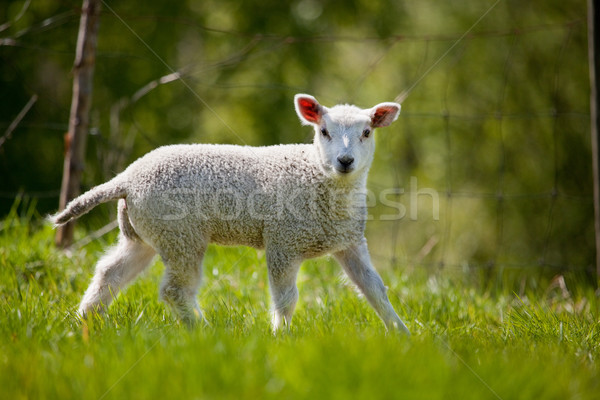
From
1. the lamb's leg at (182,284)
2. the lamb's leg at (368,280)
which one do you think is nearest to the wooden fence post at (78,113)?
the lamb's leg at (182,284)

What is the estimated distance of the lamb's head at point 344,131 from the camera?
11.6ft

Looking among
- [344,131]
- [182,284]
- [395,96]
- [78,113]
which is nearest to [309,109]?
[344,131]

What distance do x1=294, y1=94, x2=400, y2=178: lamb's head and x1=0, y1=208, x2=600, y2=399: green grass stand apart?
35.6 inches

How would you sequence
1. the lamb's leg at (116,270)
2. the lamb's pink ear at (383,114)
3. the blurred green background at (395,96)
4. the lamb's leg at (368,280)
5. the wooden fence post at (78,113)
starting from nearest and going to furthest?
the lamb's leg at (368,280) → the lamb's leg at (116,270) → the lamb's pink ear at (383,114) → the wooden fence post at (78,113) → the blurred green background at (395,96)

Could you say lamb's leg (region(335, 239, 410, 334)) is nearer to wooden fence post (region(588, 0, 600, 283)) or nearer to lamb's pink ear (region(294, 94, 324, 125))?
lamb's pink ear (region(294, 94, 324, 125))

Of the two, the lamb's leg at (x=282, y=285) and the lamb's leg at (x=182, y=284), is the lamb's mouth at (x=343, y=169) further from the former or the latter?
the lamb's leg at (x=182, y=284)

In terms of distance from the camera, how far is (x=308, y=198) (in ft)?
11.9

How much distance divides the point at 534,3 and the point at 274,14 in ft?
13.8

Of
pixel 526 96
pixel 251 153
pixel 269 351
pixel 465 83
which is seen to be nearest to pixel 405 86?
pixel 465 83

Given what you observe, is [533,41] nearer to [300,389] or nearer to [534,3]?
[534,3]

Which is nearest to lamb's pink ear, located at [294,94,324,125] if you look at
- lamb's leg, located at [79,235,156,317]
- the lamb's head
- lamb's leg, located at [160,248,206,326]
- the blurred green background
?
the lamb's head

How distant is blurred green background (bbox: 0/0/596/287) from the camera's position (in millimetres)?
8742

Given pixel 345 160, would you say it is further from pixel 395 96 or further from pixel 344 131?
pixel 395 96

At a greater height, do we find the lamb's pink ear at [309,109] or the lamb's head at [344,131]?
the lamb's pink ear at [309,109]
